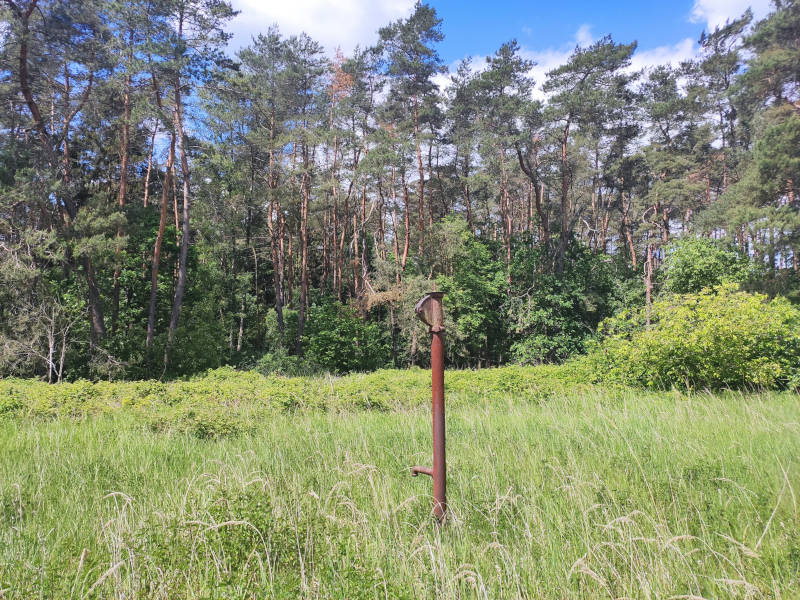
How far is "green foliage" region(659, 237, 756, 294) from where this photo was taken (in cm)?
1628

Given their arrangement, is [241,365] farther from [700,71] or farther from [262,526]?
[700,71]

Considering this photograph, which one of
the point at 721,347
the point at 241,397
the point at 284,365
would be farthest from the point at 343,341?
the point at 721,347

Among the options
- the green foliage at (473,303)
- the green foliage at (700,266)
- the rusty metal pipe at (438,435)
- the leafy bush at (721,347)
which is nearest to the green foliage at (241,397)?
the leafy bush at (721,347)

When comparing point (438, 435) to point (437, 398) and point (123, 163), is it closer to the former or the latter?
point (437, 398)

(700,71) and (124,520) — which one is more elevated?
(700,71)

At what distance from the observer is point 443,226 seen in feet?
72.4

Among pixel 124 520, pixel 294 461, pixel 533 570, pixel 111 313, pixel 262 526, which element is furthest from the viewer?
pixel 111 313

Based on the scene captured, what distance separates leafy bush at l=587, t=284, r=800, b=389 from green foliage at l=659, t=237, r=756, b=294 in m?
7.85

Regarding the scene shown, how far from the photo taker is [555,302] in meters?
21.4

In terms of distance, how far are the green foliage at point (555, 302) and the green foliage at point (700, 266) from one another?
4.17 m

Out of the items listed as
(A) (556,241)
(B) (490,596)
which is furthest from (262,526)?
(A) (556,241)

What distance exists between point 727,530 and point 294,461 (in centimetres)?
331

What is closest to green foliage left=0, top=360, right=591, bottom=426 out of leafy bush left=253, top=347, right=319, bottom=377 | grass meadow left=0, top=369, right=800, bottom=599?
grass meadow left=0, top=369, right=800, bottom=599

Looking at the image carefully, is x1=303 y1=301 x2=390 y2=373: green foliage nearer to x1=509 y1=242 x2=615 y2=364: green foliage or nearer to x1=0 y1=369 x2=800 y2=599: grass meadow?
x1=509 y1=242 x2=615 y2=364: green foliage
